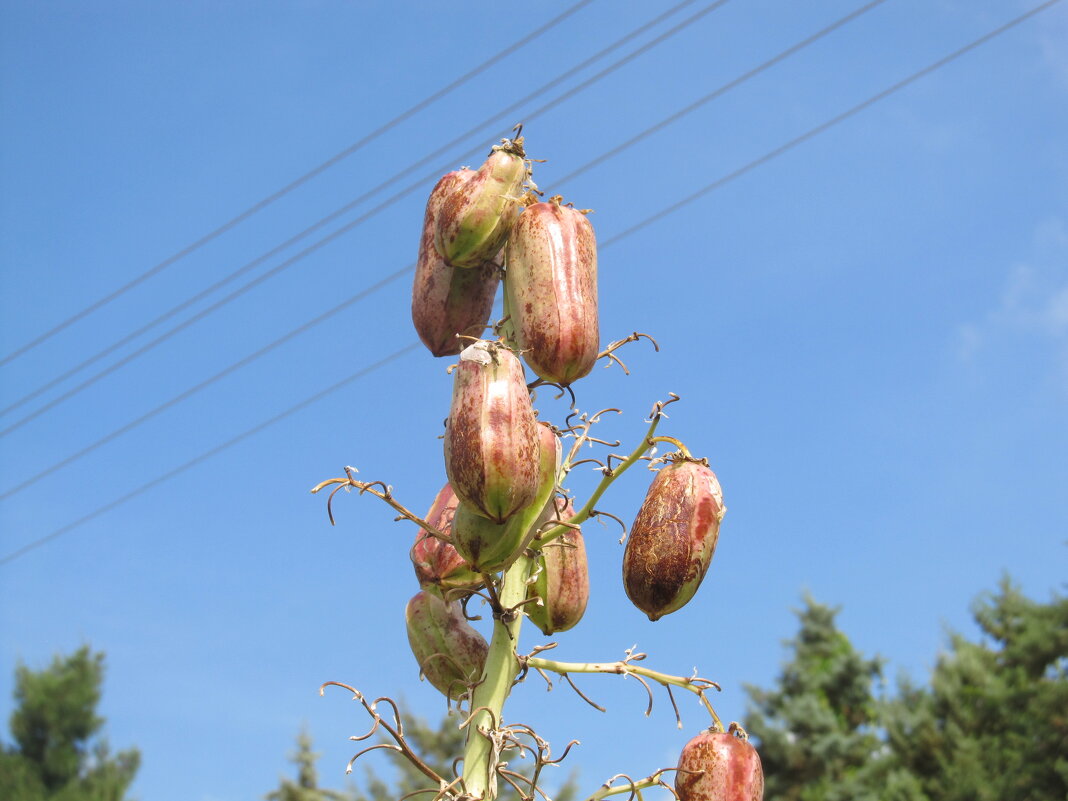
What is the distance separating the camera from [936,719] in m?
16.5

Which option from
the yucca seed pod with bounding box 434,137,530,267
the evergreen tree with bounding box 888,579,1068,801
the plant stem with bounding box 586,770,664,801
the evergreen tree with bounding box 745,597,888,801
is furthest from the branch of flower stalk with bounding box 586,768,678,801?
the evergreen tree with bounding box 745,597,888,801

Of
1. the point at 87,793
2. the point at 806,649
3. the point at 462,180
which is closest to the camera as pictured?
the point at 462,180

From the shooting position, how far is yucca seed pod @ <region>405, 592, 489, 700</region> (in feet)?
8.59

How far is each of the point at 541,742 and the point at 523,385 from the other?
2.67 ft

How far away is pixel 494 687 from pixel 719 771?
0.50 meters

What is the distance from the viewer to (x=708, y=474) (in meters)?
2.41

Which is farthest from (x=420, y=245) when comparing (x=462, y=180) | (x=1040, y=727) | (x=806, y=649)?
(x=806, y=649)

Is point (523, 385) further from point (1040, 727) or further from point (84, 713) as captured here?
point (84, 713)

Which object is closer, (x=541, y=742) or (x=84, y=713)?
(x=541, y=742)

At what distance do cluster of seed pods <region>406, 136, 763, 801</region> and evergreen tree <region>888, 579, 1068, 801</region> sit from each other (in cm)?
1410

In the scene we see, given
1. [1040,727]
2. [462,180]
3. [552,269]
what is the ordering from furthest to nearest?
[1040,727] → [462,180] → [552,269]

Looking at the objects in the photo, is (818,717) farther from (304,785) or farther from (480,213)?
(480,213)

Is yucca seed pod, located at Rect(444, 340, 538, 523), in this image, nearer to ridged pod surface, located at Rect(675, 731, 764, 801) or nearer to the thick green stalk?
the thick green stalk

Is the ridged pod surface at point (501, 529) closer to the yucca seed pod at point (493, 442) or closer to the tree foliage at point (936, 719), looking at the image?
→ the yucca seed pod at point (493, 442)
